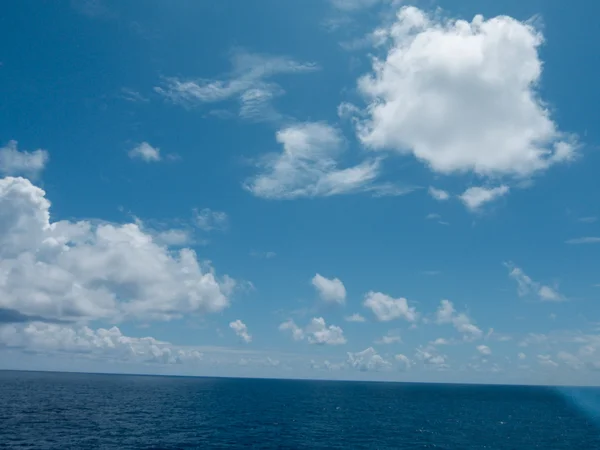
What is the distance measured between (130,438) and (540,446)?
96.5 meters

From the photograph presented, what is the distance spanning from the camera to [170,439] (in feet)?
319

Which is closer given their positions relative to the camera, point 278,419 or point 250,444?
point 250,444

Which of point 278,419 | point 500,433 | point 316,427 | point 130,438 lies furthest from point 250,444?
point 500,433

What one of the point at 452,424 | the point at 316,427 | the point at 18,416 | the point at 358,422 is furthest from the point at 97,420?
the point at 452,424

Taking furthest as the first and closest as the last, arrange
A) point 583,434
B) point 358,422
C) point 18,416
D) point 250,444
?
point 358,422 < point 583,434 < point 18,416 < point 250,444

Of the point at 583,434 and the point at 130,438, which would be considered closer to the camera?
the point at 130,438

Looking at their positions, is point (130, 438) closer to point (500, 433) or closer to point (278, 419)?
point (278, 419)

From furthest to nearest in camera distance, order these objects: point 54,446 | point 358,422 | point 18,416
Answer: point 358,422, point 18,416, point 54,446

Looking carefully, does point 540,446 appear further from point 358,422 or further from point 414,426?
point 358,422

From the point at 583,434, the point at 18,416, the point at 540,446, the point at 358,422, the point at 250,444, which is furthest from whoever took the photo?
the point at 358,422

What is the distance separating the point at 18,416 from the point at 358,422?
324 feet

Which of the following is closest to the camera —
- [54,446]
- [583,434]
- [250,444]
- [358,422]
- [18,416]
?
[54,446]

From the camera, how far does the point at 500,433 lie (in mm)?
126875

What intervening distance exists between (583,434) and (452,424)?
36736 millimetres
